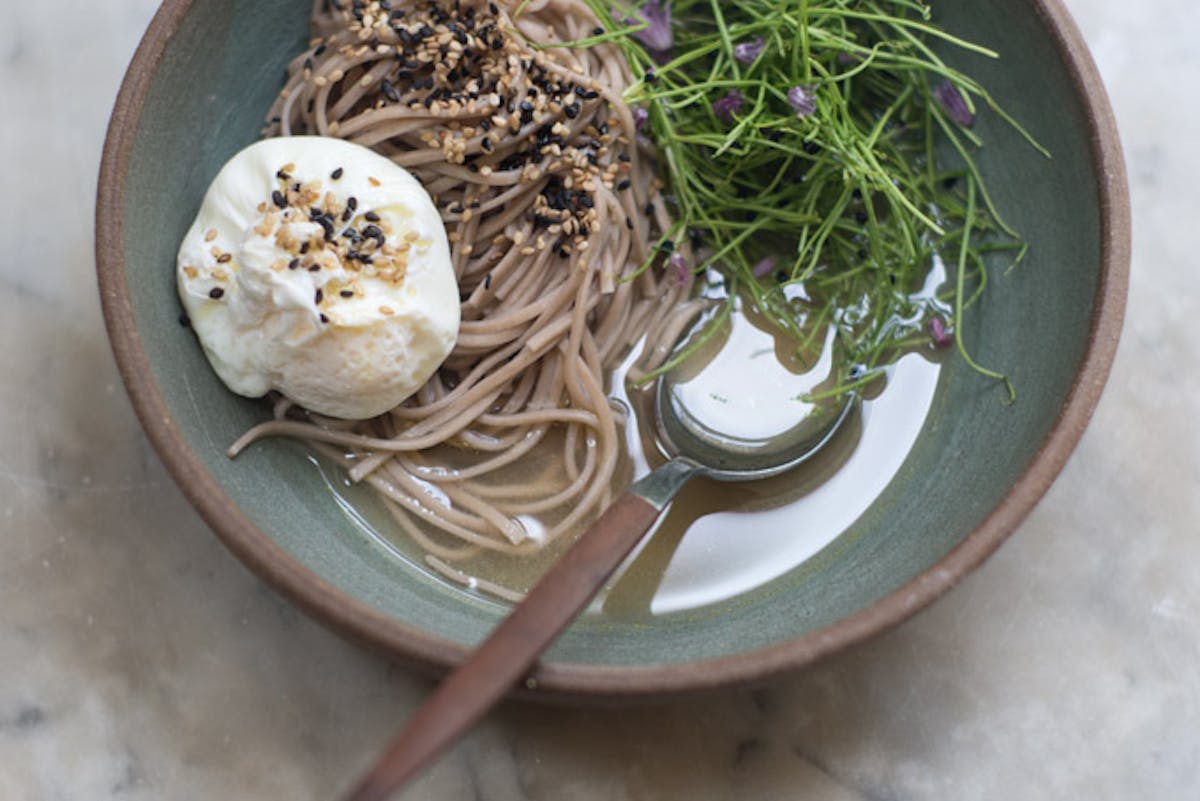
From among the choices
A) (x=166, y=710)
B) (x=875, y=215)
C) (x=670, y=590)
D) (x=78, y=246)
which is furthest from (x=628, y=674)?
(x=78, y=246)

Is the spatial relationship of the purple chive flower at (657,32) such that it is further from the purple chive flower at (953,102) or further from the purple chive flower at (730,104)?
the purple chive flower at (953,102)

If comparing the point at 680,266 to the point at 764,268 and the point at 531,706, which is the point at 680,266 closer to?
the point at 764,268

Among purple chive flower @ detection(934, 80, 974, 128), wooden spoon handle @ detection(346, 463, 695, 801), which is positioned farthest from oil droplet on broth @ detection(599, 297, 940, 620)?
purple chive flower @ detection(934, 80, 974, 128)

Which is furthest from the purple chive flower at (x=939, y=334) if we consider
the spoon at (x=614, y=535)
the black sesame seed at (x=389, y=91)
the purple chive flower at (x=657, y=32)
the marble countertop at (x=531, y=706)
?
the black sesame seed at (x=389, y=91)

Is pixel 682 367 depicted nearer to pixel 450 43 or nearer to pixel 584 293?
pixel 584 293

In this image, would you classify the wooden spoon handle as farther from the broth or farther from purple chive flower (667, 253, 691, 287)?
purple chive flower (667, 253, 691, 287)
